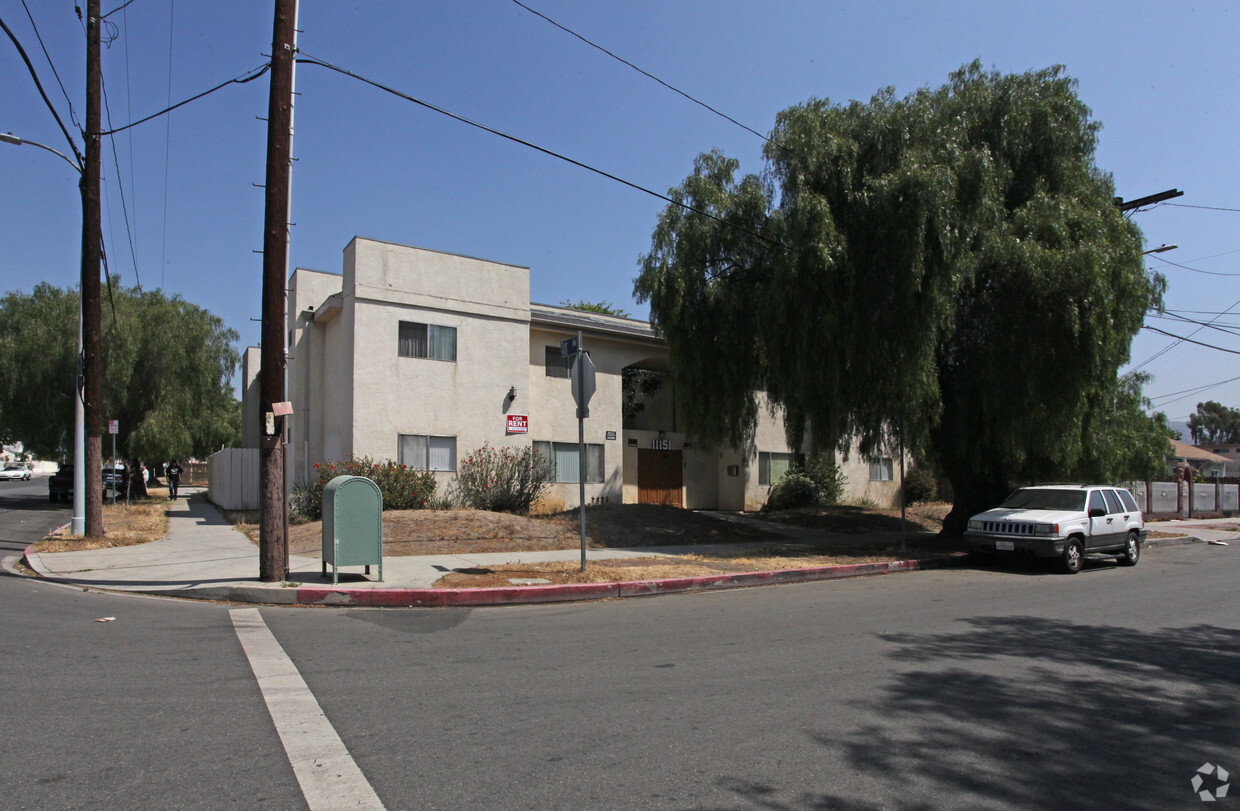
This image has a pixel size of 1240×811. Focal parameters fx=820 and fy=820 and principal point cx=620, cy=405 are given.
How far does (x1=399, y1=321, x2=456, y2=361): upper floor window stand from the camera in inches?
771

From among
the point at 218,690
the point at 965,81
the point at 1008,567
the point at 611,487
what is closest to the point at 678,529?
the point at 611,487

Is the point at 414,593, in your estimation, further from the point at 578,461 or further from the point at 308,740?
the point at 578,461

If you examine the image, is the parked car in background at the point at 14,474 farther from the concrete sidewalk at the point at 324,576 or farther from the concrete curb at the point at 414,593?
the concrete curb at the point at 414,593

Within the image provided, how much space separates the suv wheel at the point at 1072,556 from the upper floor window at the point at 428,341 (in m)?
13.6

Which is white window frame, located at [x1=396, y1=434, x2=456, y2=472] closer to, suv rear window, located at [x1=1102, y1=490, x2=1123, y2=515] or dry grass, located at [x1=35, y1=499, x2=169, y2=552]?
dry grass, located at [x1=35, y1=499, x2=169, y2=552]

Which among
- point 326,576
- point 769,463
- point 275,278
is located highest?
point 275,278

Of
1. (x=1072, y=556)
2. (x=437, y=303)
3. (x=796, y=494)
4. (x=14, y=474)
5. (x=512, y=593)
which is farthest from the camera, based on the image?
(x=14, y=474)

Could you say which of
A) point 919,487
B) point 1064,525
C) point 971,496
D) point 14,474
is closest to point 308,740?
point 1064,525

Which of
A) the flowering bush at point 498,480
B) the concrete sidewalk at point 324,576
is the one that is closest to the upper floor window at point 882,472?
the flowering bush at point 498,480

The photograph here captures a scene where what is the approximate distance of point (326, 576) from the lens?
36.8 feet

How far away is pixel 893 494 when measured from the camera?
98.4ft

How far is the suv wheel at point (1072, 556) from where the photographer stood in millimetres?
13828

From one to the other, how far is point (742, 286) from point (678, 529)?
549 cm

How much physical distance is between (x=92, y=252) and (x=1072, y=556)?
18.6m
